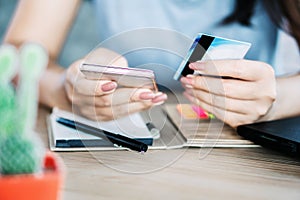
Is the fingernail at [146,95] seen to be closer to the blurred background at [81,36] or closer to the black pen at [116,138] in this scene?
the black pen at [116,138]

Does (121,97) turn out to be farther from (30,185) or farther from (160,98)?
(30,185)

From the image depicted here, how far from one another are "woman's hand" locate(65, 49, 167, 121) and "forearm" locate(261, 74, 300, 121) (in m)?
0.19

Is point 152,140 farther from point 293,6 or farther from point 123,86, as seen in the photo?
point 293,6

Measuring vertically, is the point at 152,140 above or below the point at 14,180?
below

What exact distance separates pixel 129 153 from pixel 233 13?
0.61 meters

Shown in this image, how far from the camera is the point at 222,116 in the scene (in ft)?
2.54

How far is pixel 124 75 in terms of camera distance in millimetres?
646

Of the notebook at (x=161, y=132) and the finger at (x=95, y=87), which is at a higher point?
the finger at (x=95, y=87)

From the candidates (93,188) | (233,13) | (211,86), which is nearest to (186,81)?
(211,86)

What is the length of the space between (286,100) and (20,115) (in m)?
0.56

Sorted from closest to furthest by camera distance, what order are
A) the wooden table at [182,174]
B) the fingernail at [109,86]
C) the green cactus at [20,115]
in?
the green cactus at [20,115], the wooden table at [182,174], the fingernail at [109,86]

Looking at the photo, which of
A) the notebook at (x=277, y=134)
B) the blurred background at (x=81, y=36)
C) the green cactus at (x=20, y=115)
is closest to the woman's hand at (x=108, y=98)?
the notebook at (x=277, y=134)

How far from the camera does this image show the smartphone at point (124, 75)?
2.11 ft

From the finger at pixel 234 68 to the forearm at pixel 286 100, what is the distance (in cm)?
8
